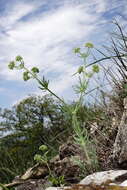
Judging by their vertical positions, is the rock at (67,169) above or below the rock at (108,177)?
above

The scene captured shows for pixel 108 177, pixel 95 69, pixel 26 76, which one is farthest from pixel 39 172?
pixel 108 177

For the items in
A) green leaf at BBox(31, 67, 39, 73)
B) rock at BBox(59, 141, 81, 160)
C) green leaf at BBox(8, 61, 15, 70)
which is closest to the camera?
green leaf at BBox(31, 67, 39, 73)

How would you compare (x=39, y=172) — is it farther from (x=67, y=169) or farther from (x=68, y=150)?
(x=67, y=169)

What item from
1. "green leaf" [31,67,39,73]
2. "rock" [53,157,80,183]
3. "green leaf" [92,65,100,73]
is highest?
"green leaf" [31,67,39,73]

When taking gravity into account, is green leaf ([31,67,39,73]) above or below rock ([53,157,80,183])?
above

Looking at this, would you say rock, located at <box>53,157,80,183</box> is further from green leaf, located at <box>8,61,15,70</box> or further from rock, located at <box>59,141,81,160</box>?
green leaf, located at <box>8,61,15,70</box>

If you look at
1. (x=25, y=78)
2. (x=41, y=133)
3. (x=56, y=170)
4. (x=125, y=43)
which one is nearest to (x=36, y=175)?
(x=56, y=170)

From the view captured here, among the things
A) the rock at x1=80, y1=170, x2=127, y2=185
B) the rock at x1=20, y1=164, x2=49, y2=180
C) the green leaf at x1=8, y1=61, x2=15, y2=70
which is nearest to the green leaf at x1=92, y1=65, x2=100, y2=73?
the green leaf at x1=8, y1=61, x2=15, y2=70

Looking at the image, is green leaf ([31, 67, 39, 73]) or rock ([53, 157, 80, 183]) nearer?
green leaf ([31, 67, 39, 73])

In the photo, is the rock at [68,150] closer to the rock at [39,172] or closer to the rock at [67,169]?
the rock at [67,169]

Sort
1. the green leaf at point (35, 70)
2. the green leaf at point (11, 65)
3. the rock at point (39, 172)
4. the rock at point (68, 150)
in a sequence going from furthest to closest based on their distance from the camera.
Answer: the rock at point (39, 172) < the rock at point (68, 150) < the green leaf at point (11, 65) < the green leaf at point (35, 70)

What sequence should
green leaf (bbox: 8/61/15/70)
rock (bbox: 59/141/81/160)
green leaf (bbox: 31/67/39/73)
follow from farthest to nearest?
rock (bbox: 59/141/81/160) → green leaf (bbox: 8/61/15/70) → green leaf (bbox: 31/67/39/73)

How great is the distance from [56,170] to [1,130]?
48.3 feet

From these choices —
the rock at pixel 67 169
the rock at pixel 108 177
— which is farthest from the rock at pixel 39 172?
the rock at pixel 108 177
